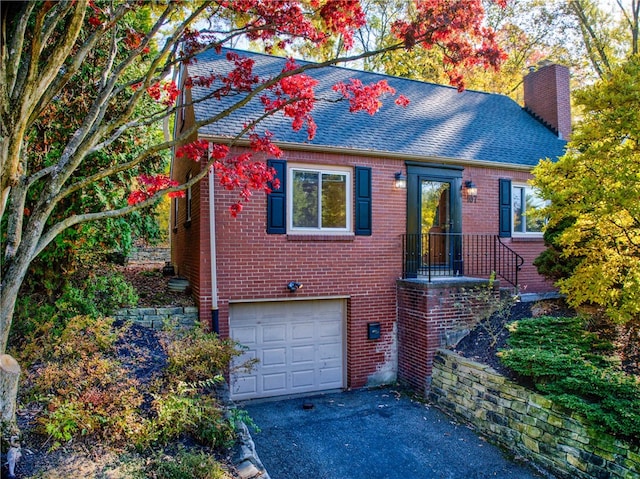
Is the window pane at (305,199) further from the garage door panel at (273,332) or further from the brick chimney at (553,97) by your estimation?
the brick chimney at (553,97)

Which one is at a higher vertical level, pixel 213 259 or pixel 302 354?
pixel 213 259

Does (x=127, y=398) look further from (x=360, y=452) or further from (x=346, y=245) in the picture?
(x=346, y=245)

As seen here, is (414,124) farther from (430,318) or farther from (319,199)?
(430,318)

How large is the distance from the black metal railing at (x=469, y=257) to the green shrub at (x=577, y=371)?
2.23m

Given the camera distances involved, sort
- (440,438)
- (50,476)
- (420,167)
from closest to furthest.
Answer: (50,476) < (440,438) < (420,167)

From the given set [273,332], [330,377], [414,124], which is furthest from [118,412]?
[414,124]

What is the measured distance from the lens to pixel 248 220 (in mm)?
7199

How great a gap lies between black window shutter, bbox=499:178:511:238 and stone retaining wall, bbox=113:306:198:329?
22.4ft

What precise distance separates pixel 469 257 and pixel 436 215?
3.87ft

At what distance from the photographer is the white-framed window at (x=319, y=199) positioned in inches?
299

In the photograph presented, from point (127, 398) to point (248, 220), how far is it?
392 cm

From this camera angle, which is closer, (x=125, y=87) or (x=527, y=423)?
(x=125, y=87)

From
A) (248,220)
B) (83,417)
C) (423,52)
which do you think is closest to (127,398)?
(83,417)

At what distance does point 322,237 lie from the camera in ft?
25.1
